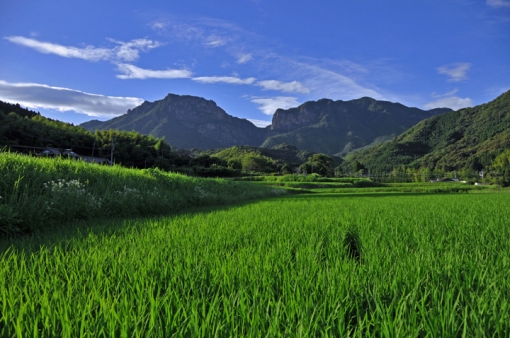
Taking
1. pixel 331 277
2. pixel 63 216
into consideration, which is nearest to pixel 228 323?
pixel 331 277

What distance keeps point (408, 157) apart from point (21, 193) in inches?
4746

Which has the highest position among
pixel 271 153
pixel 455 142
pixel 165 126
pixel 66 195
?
pixel 165 126

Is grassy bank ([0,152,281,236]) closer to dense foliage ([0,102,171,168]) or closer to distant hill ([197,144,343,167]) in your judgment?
dense foliage ([0,102,171,168])

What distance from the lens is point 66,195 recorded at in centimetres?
482

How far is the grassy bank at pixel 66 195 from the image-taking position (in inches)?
155

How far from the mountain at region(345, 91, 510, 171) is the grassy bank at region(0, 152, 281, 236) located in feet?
302

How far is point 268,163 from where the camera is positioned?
279 feet

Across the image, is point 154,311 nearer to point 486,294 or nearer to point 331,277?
point 331,277

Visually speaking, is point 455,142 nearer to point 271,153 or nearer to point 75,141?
point 271,153

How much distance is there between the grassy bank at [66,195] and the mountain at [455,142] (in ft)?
302

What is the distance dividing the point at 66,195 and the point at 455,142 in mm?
120879

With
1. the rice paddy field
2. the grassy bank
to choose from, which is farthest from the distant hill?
the rice paddy field

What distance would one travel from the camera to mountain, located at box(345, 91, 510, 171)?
272 feet

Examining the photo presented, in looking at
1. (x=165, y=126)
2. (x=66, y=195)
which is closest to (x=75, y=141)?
(x=66, y=195)
